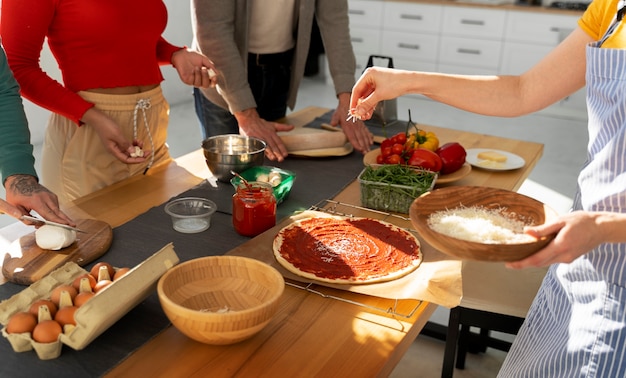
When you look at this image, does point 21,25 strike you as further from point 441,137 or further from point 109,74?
point 441,137

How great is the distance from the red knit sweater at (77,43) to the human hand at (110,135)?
3 centimetres

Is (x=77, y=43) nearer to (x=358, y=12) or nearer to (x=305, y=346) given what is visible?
(x=305, y=346)

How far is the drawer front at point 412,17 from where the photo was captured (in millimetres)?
6184

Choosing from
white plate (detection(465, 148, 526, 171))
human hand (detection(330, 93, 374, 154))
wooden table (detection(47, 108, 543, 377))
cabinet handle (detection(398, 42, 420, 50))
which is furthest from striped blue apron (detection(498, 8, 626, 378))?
cabinet handle (detection(398, 42, 420, 50))

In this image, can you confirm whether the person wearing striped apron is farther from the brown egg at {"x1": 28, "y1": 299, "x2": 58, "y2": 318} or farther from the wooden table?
the brown egg at {"x1": 28, "y1": 299, "x2": 58, "y2": 318}

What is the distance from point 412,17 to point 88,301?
18.6 ft

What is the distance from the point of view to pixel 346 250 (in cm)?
150

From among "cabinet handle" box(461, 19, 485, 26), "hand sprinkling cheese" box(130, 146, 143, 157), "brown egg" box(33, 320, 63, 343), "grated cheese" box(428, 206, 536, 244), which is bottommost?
"cabinet handle" box(461, 19, 485, 26)

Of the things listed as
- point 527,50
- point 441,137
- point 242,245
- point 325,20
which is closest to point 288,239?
point 242,245

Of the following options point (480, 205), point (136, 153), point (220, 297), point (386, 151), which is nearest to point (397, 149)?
point (386, 151)

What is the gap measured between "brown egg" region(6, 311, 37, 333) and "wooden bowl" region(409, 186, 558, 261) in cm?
70

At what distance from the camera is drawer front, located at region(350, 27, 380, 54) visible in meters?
6.52

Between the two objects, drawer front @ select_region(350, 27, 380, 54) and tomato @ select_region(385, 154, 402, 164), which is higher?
tomato @ select_region(385, 154, 402, 164)

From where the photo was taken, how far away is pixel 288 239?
1.52 m
